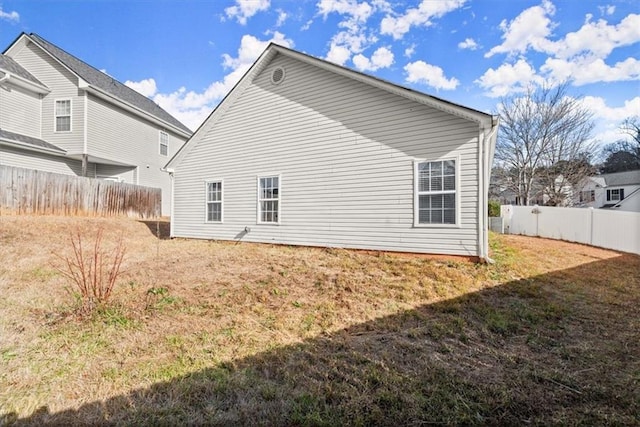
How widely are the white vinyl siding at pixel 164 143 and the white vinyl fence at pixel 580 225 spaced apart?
2208 cm

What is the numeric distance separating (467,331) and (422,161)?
179 inches

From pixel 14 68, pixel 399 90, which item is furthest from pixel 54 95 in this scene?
pixel 399 90

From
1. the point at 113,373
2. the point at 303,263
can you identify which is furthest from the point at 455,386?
the point at 303,263

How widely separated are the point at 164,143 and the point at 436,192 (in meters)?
19.9

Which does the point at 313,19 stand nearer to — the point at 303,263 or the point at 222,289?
the point at 303,263

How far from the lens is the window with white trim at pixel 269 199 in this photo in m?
9.68

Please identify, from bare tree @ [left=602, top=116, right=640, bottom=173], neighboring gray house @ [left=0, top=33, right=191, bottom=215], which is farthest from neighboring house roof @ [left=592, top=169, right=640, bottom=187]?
neighboring gray house @ [left=0, top=33, right=191, bottom=215]

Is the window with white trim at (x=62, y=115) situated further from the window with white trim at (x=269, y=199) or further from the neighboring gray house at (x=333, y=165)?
the window with white trim at (x=269, y=199)

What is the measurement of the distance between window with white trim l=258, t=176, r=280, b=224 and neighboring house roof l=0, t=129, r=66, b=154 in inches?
471

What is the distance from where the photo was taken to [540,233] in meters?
14.4

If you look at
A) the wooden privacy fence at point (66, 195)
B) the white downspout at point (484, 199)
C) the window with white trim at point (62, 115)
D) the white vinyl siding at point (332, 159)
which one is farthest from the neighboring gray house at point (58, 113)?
the white downspout at point (484, 199)

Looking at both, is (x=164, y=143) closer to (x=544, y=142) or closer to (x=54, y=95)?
(x=54, y=95)

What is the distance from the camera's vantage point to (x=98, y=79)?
16.5 metres

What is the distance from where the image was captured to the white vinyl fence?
10688mm
